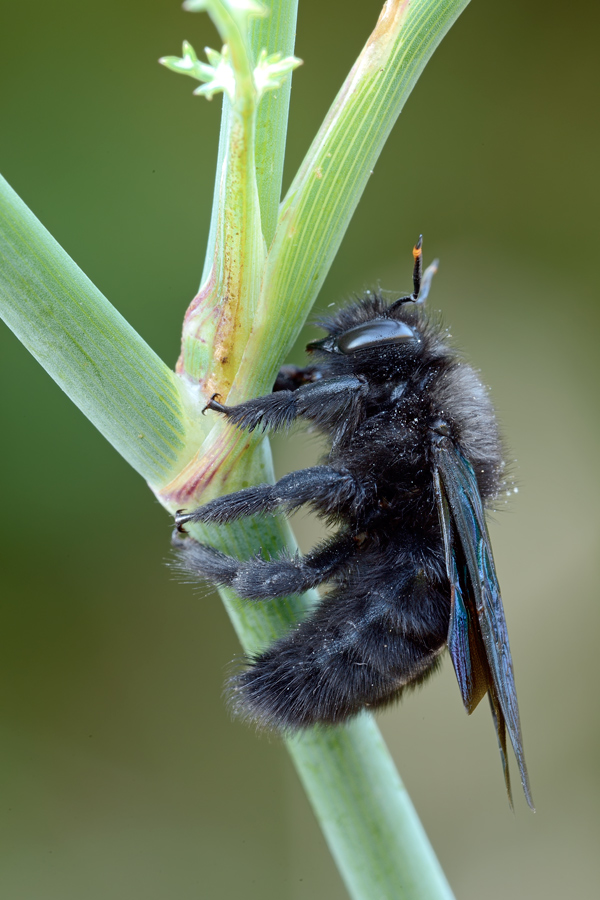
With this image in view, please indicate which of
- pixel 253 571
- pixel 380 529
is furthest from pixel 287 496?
pixel 380 529

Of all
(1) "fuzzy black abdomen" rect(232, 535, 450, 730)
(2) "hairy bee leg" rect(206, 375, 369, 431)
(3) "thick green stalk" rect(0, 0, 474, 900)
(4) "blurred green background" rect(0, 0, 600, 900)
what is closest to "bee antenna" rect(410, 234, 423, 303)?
(2) "hairy bee leg" rect(206, 375, 369, 431)

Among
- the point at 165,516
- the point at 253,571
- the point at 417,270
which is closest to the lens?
the point at 253,571

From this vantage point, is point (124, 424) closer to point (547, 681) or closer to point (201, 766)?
point (201, 766)

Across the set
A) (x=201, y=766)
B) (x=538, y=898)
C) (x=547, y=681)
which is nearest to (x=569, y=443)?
(x=547, y=681)

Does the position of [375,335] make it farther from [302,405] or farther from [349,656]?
[349,656]

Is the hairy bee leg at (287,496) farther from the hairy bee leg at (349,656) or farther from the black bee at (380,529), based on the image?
the hairy bee leg at (349,656)

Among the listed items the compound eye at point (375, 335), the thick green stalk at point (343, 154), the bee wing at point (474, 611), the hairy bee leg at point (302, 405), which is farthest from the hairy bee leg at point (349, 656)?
the thick green stalk at point (343, 154)
